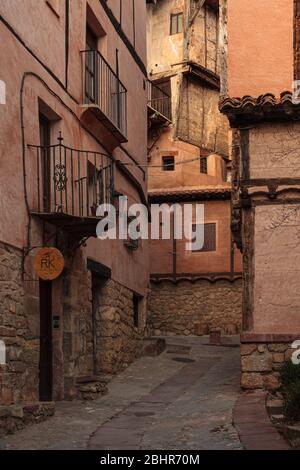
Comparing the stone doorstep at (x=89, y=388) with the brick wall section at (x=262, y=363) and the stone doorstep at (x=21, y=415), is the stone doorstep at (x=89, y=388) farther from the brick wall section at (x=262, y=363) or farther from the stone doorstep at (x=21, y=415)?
the brick wall section at (x=262, y=363)

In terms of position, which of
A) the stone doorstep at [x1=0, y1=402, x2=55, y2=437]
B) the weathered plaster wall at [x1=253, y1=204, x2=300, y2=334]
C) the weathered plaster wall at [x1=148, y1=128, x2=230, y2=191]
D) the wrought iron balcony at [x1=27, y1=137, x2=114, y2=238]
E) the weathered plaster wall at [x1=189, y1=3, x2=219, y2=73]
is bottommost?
the stone doorstep at [x1=0, y1=402, x2=55, y2=437]

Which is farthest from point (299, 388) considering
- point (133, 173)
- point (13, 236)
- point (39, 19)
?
point (133, 173)

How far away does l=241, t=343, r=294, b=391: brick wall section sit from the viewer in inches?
456

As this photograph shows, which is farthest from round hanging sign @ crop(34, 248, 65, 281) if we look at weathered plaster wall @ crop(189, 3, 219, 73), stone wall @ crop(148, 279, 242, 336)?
weathered plaster wall @ crop(189, 3, 219, 73)

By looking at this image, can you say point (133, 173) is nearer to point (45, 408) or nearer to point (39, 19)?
point (39, 19)

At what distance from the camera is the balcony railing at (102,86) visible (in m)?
14.4

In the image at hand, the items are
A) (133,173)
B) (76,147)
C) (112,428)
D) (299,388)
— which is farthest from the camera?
(133,173)

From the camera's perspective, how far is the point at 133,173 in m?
17.9

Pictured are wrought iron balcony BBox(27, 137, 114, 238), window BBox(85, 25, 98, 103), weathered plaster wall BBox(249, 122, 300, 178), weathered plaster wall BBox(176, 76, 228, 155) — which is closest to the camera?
wrought iron balcony BBox(27, 137, 114, 238)

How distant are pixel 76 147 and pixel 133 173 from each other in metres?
4.60

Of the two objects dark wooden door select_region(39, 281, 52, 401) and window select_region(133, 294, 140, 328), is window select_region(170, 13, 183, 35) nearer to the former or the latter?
window select_region(133, 294, 140, 328)

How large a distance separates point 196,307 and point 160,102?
931cm

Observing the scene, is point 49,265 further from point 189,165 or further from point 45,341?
point 189,165

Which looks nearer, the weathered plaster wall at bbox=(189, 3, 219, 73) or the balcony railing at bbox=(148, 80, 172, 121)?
the balcony railing at bbox=(148, 80, 172, 121)
